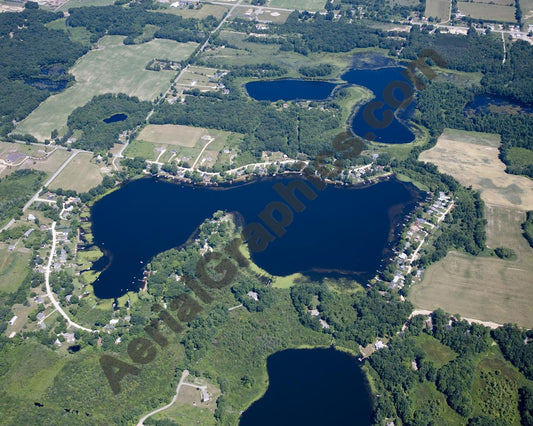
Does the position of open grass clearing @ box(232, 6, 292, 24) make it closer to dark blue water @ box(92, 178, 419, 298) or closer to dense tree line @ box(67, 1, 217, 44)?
dense tree line @ box(67, 1, 217, 44)

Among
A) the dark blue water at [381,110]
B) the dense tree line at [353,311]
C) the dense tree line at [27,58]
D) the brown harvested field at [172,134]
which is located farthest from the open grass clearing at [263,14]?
the dense tree line at [353,311]

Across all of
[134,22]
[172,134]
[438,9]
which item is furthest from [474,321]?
[134,22]

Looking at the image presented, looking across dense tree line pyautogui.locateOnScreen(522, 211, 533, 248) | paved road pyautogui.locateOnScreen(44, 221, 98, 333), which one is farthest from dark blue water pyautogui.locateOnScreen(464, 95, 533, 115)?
paved road pyautogui.locateOnScreen(44, 221, 98, 333)

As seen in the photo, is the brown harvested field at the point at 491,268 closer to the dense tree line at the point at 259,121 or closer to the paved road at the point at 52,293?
the dense tree line at the point at 259,121

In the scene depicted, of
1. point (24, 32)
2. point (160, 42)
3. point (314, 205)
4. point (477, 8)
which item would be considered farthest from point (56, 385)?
point (477, 8)

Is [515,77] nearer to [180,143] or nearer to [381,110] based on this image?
[381,110]

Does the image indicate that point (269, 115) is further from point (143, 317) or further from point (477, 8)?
point (477, 8)
